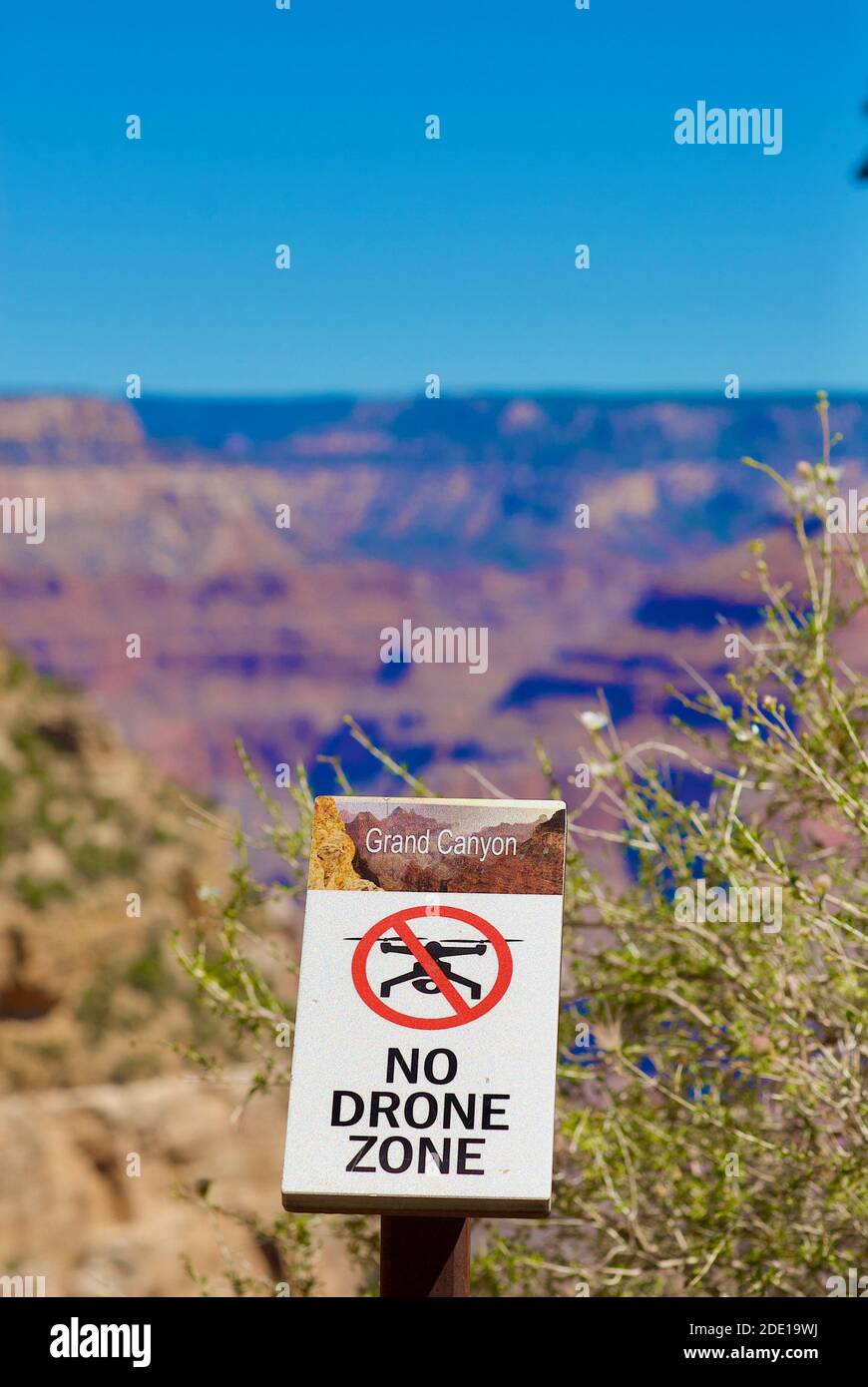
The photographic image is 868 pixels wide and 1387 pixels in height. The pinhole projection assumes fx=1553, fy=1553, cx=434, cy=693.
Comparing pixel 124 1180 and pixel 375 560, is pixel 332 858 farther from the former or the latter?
pixel 375 560

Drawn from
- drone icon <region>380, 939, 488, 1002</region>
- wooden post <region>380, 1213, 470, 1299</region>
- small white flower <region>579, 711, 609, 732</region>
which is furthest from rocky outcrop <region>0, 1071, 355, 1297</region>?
drone icon <region>380, 939, 488, 1002</region>

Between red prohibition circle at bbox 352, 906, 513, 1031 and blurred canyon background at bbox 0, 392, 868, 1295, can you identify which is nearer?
red prohibition circle at bbox 352, 906, 513, 1031

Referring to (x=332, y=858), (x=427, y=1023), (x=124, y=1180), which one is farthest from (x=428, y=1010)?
(x=124, y=1180)

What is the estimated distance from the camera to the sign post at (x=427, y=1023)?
80.3 inches

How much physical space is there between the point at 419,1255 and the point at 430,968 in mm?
395

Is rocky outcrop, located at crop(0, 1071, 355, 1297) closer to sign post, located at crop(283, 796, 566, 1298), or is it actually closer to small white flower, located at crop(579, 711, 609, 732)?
small white flower, located at crop(579, 711, 609, 732)

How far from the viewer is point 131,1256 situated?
14.5 meters

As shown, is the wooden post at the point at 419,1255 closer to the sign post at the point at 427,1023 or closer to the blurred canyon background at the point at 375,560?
the sign post at the point at 427,1023

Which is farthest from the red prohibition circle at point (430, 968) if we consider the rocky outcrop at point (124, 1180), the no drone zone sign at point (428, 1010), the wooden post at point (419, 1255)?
the rocky outcrop at point (124, 1180)

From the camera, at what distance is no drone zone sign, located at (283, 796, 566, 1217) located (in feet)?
6.68

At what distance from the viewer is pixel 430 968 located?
84.5 inches

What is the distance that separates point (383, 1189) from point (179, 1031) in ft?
53.4
